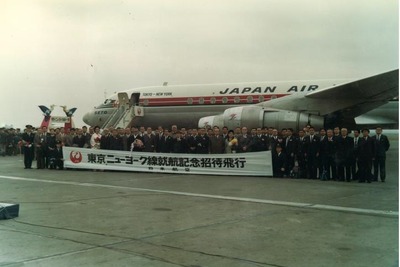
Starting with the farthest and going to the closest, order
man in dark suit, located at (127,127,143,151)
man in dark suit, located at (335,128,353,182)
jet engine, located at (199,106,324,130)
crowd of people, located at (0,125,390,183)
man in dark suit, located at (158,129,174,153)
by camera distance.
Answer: jet engine, located at (199,106,324,130) < man in dark suit, located at (127,127,143,151) < man in dark suit, located at (158,129,174,153) < man in dark suit, located at (335,128,353,182) < crowd of people, located at (0,125,390,183)

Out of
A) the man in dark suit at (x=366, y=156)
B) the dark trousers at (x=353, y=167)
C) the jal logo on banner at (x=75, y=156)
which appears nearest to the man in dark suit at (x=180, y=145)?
the jal logo on banner at (x=75, y=156)

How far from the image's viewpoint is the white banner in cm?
1345

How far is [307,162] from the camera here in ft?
42.6

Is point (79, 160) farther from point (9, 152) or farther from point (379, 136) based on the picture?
point (9, 152)

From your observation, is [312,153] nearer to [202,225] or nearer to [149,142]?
[149,142]

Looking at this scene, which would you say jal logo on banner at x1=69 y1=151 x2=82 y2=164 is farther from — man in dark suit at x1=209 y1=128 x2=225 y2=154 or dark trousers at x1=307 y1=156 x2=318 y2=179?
dark trousers at x1=307 y1=156 x2=318 y2=179

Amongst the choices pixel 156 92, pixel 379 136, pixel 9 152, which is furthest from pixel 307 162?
pixel 9 152

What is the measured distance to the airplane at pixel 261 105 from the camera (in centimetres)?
1727

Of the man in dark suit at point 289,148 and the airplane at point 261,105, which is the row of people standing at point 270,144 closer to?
the man in dark suit at point 289,148

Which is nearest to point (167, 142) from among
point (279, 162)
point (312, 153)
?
point (279, 162)

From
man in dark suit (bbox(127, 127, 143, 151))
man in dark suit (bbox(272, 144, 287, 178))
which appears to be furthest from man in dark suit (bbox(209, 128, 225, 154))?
man in dark suit (bbox(127, 127, 143, 151))

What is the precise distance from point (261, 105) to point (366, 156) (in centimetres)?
771

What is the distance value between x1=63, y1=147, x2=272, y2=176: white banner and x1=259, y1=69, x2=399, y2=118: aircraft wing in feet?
18.7

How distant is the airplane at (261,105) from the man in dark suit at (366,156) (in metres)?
5.04
